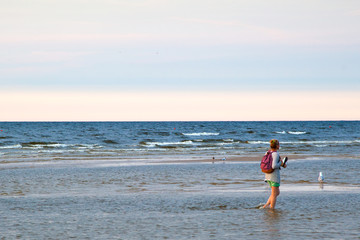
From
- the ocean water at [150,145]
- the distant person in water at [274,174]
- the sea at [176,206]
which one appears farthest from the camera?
the ocean water at [150,145]

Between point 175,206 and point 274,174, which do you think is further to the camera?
point 175,206

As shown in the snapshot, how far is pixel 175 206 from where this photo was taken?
12.9 metres

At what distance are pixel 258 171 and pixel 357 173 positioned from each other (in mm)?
4237

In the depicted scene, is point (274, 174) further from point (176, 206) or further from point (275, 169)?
point (176, 206)

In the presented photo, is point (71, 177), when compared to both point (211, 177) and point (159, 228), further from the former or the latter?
point (159, 228)

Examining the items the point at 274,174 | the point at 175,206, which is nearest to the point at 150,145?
the point at 175,206

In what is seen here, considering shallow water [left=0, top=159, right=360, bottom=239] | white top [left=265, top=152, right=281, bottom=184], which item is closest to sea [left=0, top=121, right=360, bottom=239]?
shallow water [left=0, top=159, right=360, bottom=239]

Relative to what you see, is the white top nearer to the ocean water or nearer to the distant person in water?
the distant person in water

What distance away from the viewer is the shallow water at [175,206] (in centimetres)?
970

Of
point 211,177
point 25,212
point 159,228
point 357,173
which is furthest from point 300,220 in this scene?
point 357,173

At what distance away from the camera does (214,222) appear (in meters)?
10.6

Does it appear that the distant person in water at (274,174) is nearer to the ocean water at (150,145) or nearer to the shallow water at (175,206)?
the shallow water at (175,206)

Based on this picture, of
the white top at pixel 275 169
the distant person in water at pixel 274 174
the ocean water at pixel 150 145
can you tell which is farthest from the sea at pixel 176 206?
the ocean water at pixel 150 145

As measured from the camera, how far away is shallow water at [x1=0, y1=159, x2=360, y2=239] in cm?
970
